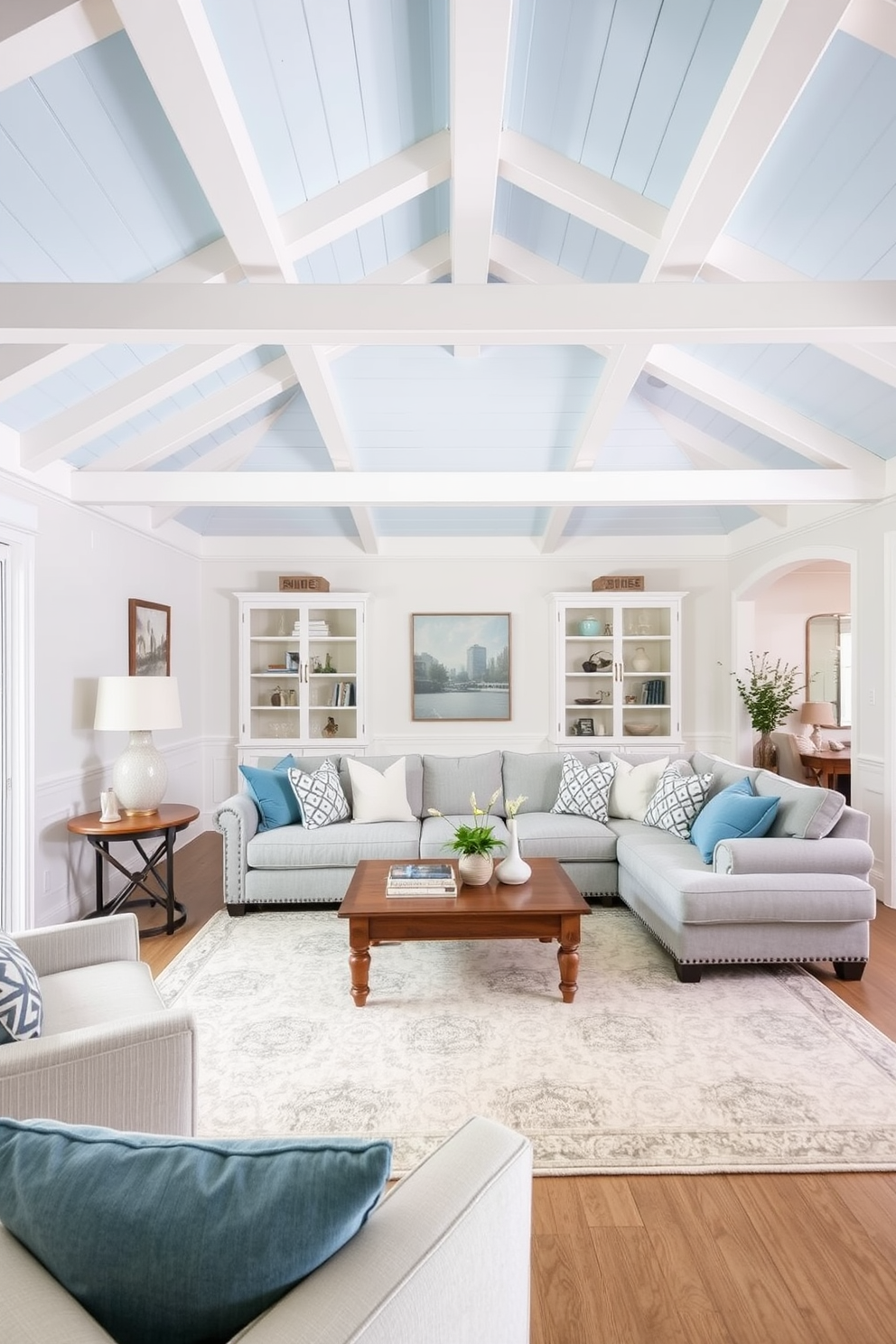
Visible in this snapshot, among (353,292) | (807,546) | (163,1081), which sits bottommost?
(163,1081)

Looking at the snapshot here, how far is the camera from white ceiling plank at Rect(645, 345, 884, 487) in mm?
4156

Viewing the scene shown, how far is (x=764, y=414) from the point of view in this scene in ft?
13.9

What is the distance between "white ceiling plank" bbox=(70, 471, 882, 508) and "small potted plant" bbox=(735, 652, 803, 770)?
211cm

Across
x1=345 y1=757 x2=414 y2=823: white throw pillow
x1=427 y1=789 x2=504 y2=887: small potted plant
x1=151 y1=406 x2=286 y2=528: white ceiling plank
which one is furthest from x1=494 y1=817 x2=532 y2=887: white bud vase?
x1=151 y1=406 x2=286 y2=528: white ceiling plank

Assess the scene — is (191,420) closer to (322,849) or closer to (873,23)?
(322,849)

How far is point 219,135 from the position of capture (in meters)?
2.16

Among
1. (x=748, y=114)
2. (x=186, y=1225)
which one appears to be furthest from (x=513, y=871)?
(x=748, y=114)

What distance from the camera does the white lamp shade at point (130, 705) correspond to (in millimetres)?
4074

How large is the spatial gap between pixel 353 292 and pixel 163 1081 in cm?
232

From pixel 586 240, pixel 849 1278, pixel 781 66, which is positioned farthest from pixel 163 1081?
pixel 586 240

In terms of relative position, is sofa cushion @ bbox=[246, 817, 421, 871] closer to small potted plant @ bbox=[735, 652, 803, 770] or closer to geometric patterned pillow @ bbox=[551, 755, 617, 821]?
geometric patterned pillow @ bbox=[551, 755, 617, 821]

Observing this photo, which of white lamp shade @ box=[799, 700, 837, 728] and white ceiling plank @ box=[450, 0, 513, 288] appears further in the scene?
white lamp shade @ box=[799, 700, 837, 728]

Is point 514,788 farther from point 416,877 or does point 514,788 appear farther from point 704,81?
point 704,81

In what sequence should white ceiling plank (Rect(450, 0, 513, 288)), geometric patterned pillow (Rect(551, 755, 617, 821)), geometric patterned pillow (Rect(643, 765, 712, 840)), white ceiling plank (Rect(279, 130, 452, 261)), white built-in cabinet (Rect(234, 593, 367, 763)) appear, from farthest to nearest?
white built-in cabinet (Rect(234, 593, 367, 763)) < geometric patterned pillow (Rect(551, 755, 617, 821)) < geometric patterned pillow (Rect(643, 765, 712, 840)) < white ceiling plank (Rect(279, 130, 452, 261)) < white ceiling plank (Rect(450, 0, 513, 288))
